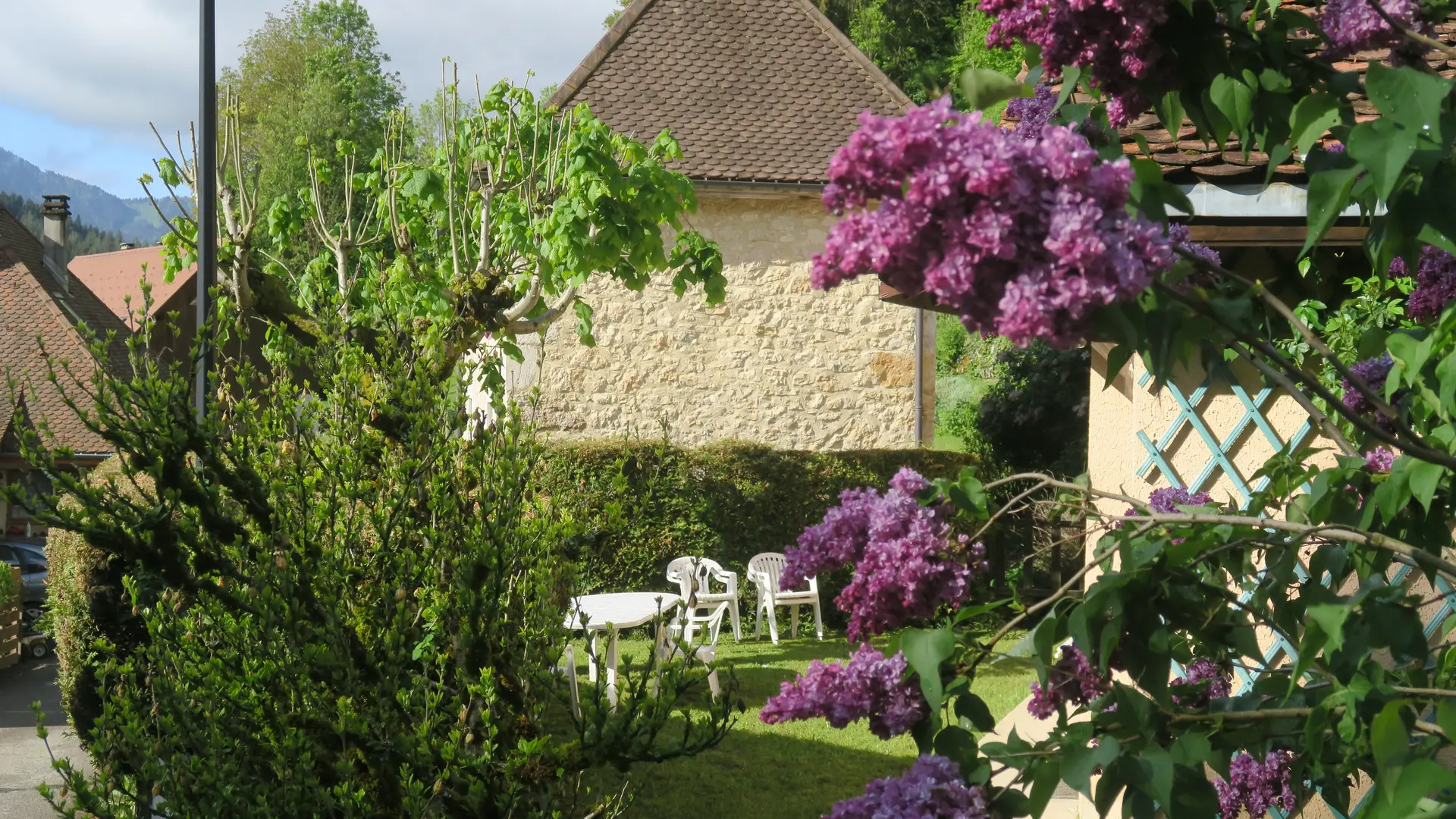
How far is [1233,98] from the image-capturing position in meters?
1.76

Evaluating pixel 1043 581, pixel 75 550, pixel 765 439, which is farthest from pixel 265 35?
pixel 75 550

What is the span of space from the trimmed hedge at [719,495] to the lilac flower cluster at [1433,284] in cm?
1129

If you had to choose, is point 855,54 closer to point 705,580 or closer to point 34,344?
point 705,580

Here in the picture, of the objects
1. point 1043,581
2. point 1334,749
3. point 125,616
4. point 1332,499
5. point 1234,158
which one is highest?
point 1234,158

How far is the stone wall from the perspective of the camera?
16.0 meters

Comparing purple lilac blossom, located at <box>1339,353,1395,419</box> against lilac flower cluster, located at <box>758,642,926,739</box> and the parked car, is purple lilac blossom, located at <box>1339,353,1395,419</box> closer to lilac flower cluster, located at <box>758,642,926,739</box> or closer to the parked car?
lilac flower cluster, located at <box>758,642,926,739</box>

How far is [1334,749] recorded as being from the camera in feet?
5.93

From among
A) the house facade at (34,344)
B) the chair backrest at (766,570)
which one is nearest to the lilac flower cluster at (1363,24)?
the chair backrest at (766,570)

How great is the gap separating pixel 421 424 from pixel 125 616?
407cm

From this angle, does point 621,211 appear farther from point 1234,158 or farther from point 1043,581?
point 1043,581

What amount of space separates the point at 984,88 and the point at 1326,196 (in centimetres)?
42

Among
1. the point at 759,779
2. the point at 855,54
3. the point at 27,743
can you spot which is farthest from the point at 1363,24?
the point at 855,54

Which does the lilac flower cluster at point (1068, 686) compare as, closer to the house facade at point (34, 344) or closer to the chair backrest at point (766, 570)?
the chair backrest at point (766, 570)

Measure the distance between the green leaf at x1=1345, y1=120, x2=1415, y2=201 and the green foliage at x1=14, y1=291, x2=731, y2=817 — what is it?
2174mm
